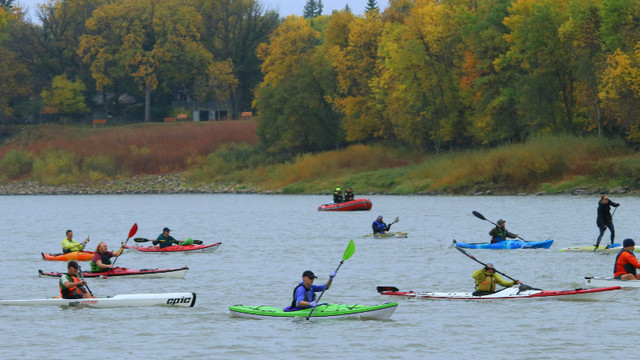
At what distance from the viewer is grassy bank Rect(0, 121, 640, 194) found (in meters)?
71.6

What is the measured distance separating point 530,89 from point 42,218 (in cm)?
3726

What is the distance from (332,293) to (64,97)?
97640 millimetres

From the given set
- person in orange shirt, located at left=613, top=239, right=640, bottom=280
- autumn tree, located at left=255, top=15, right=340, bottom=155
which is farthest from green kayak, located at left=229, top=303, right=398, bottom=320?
autumn tree, located at left=255, top=15, right=340, bottom=155

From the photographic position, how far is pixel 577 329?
2230cm

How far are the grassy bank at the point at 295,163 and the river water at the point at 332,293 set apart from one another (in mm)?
11655

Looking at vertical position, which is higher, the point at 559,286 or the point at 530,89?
the point at 530,89

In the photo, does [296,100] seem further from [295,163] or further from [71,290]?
[71,290]

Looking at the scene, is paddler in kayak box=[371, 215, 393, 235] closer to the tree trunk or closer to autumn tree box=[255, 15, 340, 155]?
autumn tree box=[255, 15, 340, 155]

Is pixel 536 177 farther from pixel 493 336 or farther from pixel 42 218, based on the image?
pixel 493 336

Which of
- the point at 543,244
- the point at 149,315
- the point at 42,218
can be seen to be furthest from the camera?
the point at 42,218

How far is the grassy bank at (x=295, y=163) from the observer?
7162 centimetres

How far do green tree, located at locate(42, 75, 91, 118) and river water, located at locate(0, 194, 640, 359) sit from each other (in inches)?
2421

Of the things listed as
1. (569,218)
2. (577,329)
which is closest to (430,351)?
(577,329)

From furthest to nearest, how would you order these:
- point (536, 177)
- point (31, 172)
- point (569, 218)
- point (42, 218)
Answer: point (31, 172) → point (536, 177) → point (42, 218) → point (569, 218)
